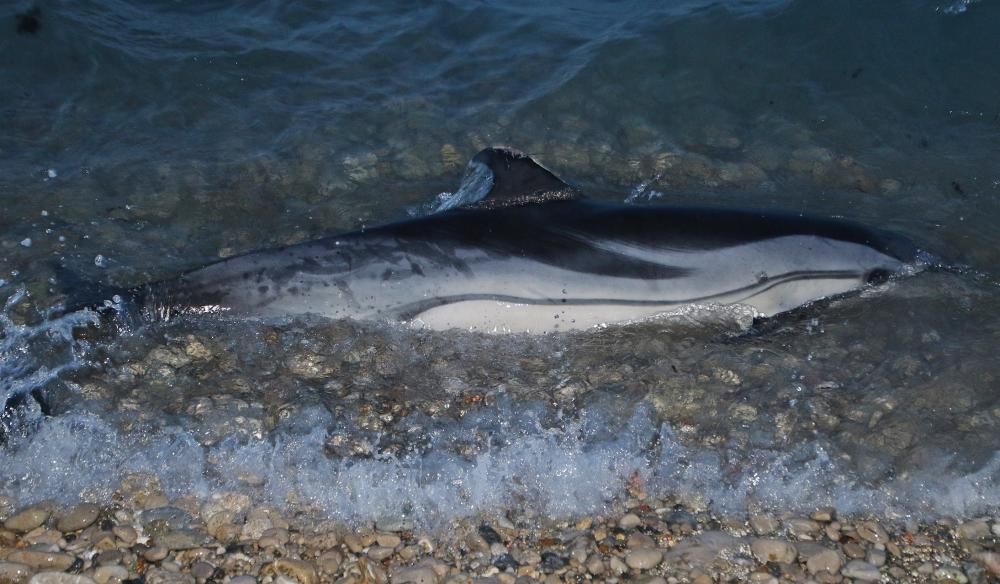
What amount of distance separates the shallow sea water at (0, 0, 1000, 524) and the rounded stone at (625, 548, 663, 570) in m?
0.43

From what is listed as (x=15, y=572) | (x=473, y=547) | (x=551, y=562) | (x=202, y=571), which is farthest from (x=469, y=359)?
(x=15, y=572)

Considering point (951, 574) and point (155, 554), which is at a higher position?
point (951, 574)

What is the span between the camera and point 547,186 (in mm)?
6445

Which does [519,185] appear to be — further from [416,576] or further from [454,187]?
[416,576]

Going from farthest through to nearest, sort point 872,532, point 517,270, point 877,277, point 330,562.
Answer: point 877,277 → point 517,270 → point 872,532 → point 330,562

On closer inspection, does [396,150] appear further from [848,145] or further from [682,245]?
[848,145]

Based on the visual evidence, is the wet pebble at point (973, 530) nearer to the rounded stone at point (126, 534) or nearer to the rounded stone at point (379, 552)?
the rounded stone at point (379, 552)

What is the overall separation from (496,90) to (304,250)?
456cm

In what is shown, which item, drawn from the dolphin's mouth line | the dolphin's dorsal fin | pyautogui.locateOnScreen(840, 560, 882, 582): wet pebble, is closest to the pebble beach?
pyautogui.locateOnScreen(840, 560, 882, 582): wet pebble

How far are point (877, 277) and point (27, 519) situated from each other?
18.0 ft

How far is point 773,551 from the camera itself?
4.39m

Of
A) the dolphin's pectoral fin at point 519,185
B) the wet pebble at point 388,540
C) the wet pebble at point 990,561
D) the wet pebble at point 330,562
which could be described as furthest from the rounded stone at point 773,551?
the dolphin's pectoral fin at point 519,185

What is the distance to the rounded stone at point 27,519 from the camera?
14.4ft

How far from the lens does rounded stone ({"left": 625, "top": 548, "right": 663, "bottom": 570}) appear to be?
4297 mm
